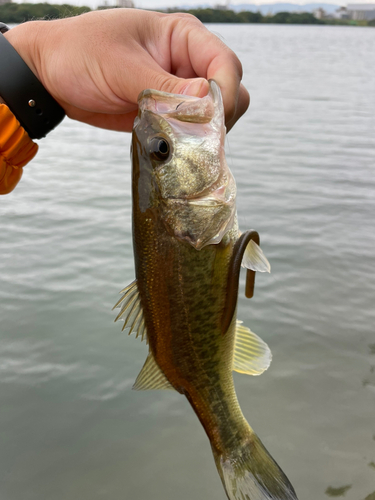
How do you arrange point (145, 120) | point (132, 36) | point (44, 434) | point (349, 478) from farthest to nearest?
point (44, 434) → point (349, 478) → point (132, 36) → point (145, 120)

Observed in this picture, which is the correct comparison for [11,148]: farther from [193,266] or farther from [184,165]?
[193,266]

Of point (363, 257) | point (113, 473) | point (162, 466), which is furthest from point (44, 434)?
point (363, 257)

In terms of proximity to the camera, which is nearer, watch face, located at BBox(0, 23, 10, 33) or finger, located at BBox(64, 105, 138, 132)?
watch face, located at BBox(0, 23, 10, 33)

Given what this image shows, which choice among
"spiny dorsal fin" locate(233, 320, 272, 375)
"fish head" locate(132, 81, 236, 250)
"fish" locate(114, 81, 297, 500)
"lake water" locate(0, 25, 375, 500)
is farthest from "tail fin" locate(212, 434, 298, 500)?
"lake water" locate(0, 25, 375, 500)

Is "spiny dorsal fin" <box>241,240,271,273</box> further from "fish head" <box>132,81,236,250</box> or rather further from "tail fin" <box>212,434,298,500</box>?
"tail fin" <box>212,434,298,500</box>

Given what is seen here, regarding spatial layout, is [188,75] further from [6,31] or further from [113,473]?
[113,473]

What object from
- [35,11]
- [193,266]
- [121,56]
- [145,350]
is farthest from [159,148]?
[35,11]

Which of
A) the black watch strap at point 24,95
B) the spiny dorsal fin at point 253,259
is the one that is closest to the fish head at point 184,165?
the spiny dorsal fin at point 253,259
